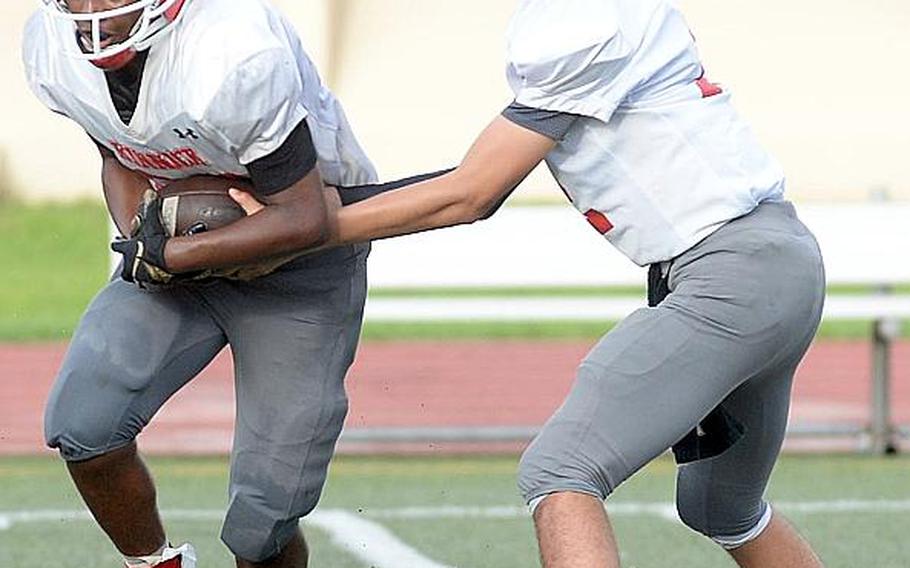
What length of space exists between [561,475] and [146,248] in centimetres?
112

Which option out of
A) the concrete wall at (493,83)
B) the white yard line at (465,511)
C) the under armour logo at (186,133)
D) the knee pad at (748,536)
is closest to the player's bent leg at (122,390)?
the under armour logo at (186,133)

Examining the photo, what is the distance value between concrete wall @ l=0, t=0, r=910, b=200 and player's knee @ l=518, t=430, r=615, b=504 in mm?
7733

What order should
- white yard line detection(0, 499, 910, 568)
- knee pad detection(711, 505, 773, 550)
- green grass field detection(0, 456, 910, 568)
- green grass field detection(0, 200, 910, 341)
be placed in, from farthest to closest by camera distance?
1. green grass field detection(0, 200, 910, 341)
2. white yard line detection(0, 499, 910, 568)
3. green grass field detection(0, 456, 910, 568)
4. knee pad detection(711, 505, 773, 550)

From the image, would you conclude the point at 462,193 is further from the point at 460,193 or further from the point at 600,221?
the point at 600,221

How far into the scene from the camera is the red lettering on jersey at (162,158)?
4262 millimetres

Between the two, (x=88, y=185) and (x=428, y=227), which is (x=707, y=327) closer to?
(x=428, y=227)

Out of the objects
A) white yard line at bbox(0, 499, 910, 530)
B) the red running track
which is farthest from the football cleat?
the red running track

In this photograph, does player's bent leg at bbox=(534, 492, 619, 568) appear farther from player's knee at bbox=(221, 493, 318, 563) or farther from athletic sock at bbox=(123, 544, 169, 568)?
athletic sock at bbox=(123, 544, 169, 568)

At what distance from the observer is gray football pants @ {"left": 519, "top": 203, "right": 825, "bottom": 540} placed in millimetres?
3611

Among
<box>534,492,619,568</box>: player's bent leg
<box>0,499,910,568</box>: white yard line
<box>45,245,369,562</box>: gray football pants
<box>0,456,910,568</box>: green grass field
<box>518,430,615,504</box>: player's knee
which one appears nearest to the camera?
<box>534,492,619,568</box>: player's bent leg

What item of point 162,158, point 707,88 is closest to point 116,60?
point 162,158

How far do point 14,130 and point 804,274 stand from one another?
521 inches

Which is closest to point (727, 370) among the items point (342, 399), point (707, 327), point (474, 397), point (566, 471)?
point (707, 327)

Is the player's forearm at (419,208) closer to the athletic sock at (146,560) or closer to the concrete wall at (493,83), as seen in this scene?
the athletic sock at (146,560)
